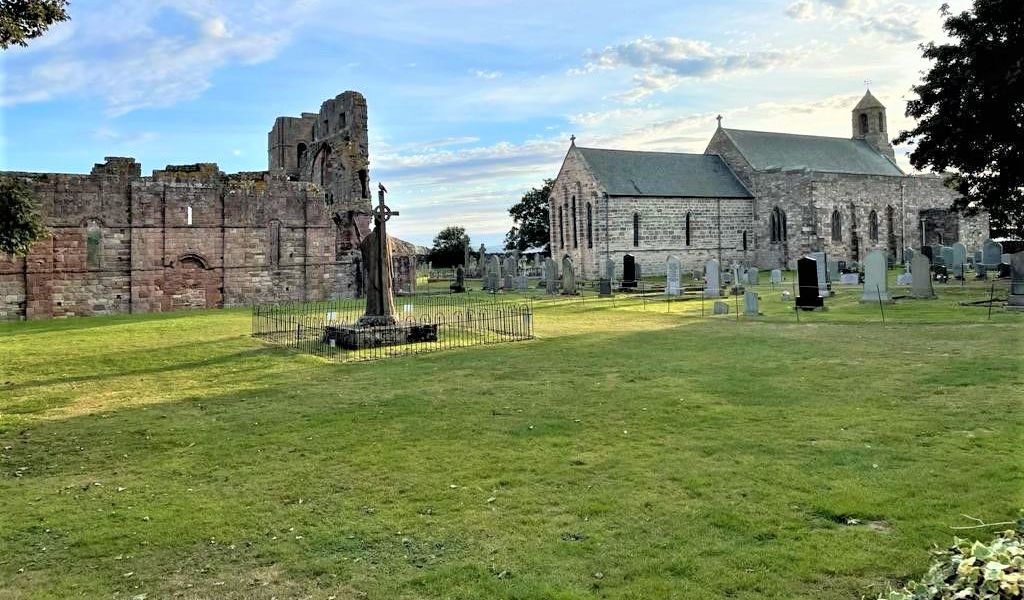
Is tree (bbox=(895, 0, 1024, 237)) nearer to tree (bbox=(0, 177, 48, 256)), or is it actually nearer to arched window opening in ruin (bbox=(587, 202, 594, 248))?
arched window opening in ruin (bbox=(587, 202, 594, 248))

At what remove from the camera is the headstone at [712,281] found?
26.3 meters

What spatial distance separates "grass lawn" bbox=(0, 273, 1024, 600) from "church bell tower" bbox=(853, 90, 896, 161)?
5396 cm

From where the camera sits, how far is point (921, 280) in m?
22.1

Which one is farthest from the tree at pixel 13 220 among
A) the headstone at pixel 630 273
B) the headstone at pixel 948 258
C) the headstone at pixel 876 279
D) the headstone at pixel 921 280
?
the headstone at pixel 948 258

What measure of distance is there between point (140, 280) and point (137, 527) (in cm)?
2450

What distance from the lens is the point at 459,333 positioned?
1678cm

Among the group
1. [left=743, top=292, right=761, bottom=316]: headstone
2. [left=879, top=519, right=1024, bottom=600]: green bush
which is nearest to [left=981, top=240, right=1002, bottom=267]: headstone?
[left=743, top=292, right=761, bottom=316]: headstone

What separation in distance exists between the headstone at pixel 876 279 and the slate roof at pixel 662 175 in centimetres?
2238

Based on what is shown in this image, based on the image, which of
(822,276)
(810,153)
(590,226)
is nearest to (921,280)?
(822,276)

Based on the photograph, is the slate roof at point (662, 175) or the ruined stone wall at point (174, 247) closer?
the ruined stone wall at point (174, 247)

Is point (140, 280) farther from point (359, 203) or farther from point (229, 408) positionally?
point (229, 408)

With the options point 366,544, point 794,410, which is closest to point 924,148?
point 794,410

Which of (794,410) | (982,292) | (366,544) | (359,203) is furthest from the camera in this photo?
(359,203)

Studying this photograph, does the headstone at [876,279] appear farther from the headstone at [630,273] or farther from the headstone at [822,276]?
the headstone at [630,273]
